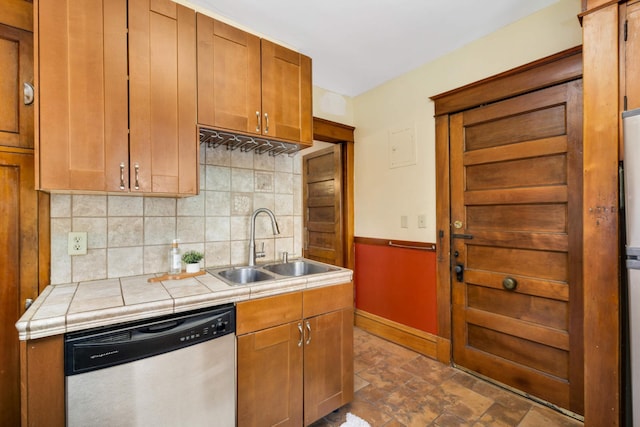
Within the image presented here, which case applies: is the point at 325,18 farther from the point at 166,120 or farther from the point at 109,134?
the point at 109,134

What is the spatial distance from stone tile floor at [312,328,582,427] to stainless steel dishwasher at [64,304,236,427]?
82cm

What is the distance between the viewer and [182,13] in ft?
5.00

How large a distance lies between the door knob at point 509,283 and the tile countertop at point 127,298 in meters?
1.25

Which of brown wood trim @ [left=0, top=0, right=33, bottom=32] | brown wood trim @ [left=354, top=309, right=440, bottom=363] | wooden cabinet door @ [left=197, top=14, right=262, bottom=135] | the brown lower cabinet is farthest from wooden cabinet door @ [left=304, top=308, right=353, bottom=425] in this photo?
brown wood trim @ [left=0, top=0, right=33, bottom=32]

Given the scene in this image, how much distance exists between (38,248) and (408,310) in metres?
2.70

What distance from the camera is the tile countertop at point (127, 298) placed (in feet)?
3.38

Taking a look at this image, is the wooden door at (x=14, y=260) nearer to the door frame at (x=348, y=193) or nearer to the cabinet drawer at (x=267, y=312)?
the cabinet drawer at (x=267, y=312)

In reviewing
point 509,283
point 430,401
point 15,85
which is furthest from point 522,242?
point 15,85

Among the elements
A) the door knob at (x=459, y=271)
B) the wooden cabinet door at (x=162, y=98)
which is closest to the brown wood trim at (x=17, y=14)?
the wooden cabinet door at (x=162, y=98)

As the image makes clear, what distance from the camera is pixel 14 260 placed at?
4.55 feet

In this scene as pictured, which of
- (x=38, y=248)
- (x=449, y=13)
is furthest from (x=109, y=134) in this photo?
(x=449, y=13)

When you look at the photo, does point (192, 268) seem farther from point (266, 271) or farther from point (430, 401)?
point (430, 401)

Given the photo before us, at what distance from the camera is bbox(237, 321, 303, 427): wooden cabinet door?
141 cm

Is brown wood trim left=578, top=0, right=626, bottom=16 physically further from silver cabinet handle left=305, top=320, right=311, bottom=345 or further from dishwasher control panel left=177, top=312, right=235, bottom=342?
dishwasher control panel left=177, top=312, right=235, bottom=342
